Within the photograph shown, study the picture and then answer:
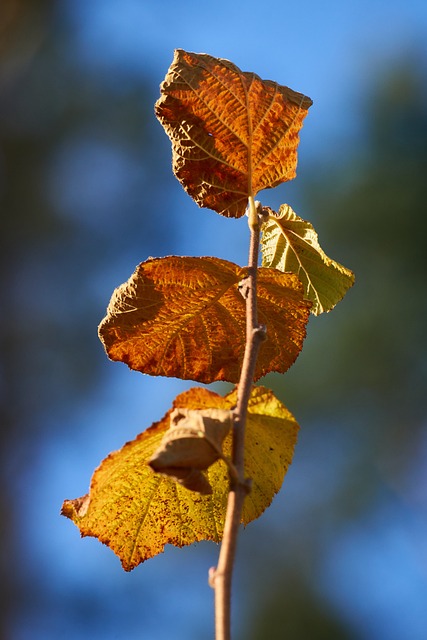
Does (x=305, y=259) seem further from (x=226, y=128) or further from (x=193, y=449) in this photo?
Answer: (x=193, y=449)

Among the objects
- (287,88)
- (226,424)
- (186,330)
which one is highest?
(287,88)

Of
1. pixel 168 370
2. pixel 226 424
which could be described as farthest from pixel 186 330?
pixel 226 424

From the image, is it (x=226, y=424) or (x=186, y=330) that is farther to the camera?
(x=186, y=330)

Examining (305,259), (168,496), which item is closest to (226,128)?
(305,259)

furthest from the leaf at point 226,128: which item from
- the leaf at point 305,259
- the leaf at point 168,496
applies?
the leaf at point 168,496

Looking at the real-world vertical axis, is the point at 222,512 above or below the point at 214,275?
→ below

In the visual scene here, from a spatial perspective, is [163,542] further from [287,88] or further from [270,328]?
[287,88]

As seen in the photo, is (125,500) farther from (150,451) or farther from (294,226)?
(294,226)

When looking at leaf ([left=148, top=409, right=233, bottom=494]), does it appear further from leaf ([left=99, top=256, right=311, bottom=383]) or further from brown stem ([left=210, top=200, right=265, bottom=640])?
leaf ([left=99, top=256, right=311, bottom=383])
